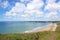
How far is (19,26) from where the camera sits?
1.85 m

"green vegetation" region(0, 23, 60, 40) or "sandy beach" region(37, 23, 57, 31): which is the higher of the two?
"sandy beach" region(37, 23, 57, 31)

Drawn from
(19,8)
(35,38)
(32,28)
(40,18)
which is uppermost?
(19,8)

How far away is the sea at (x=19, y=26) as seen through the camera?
1.84 meters

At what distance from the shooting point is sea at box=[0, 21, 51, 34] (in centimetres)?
184

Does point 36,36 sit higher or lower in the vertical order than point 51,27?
lower

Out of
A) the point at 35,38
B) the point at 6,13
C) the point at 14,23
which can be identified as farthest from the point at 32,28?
the point at 6,13

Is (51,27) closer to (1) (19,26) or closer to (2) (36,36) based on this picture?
(2) (36,36)

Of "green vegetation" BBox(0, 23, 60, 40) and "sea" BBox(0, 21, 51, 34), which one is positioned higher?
"sea" BBox(0, 21, 51, 34)

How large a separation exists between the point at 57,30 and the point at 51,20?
169mm

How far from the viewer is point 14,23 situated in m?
1.86

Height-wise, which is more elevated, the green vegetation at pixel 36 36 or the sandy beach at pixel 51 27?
the sandy beach at pixel 51 27

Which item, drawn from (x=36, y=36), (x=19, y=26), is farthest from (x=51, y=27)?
(x=19, y=26)

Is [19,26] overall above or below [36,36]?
above

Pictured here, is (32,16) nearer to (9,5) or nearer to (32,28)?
(32,28)
